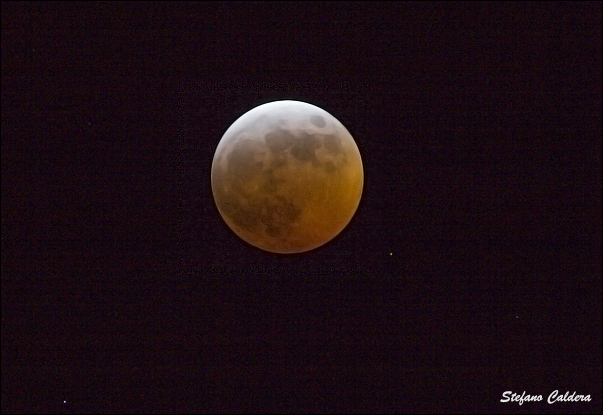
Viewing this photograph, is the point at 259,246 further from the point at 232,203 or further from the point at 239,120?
the point at 239,120

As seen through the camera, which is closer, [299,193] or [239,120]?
[299,193]

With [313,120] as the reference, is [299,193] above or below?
below

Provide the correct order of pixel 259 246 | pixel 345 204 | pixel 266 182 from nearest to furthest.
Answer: pixel 266 182 < pixel 345 204 < pixel 259 246

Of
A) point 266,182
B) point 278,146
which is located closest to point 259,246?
point 266,182

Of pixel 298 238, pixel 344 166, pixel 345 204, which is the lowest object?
pixel 298 238

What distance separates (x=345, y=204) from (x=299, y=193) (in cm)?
45

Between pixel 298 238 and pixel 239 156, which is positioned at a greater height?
pixel 239 156

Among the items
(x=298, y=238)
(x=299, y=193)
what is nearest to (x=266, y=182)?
(x=299, y=193)

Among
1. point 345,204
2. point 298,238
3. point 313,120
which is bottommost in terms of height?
point 298,238

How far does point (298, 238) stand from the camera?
11.5ft

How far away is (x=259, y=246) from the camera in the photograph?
3740 mm

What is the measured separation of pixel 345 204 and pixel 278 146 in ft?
2.47

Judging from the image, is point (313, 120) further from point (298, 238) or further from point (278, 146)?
point (298, 238)

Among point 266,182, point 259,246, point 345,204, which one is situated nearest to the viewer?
point 266,182
